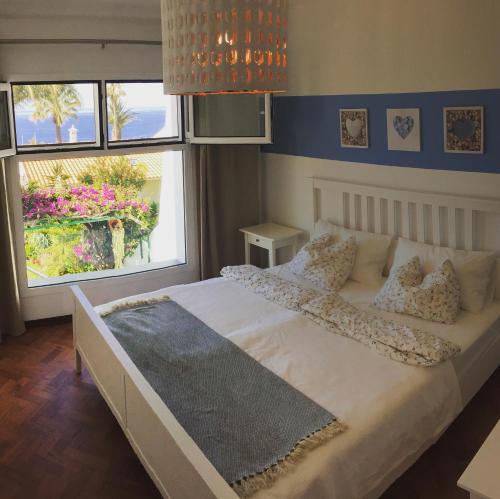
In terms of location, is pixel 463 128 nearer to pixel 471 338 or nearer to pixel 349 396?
pixel 471 338

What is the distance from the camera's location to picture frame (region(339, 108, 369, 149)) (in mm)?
4160

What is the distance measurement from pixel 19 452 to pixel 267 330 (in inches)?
57.0

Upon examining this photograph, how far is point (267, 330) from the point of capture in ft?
10.8

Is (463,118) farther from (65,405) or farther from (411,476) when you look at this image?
(65,405)

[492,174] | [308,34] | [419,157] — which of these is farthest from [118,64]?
[492,174]

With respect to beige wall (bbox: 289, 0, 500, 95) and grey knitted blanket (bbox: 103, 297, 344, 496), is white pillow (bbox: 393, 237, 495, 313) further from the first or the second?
grey knitted blanket (bbox: 103, 297, 344, 496)

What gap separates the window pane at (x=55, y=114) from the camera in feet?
14.5

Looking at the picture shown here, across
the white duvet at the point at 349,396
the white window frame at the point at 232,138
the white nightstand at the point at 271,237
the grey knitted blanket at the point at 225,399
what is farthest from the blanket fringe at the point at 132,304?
the white window frame at the point at 232,138

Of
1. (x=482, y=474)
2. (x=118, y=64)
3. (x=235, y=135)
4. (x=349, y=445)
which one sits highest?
(x=118, y=64)

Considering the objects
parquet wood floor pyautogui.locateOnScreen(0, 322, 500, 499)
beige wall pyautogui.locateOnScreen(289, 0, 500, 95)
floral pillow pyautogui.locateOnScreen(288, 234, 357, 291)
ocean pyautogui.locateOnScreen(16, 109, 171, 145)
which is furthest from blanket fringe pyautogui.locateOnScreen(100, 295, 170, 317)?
beige wall pyautogui.locateOnScreen(289, 0, 500, 95)

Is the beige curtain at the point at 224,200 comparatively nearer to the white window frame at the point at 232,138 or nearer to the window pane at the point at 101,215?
the white window frame at the point at 232,138

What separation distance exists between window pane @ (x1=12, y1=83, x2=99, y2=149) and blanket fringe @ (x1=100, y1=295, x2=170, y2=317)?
160cm

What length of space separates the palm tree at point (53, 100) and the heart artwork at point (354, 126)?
6.83ft

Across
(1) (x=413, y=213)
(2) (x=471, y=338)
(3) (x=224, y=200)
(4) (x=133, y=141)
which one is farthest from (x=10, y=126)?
(2) (x=471, y=338)
